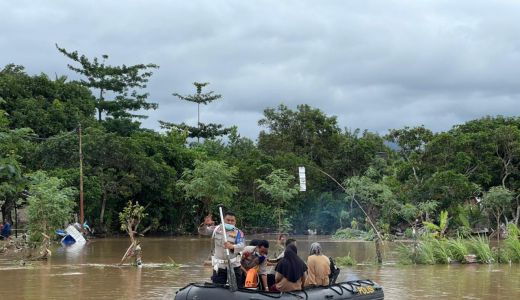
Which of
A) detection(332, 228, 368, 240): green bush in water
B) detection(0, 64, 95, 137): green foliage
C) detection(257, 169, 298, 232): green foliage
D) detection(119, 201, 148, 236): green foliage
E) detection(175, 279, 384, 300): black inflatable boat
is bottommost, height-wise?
detection(175, 279, 384, 300): black inflatable boat

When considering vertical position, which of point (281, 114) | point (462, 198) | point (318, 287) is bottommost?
point (318, 287)

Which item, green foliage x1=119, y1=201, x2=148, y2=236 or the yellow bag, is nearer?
the yellow bag

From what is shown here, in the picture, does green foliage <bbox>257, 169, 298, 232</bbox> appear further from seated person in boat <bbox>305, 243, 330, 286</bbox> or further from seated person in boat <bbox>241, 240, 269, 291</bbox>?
seated person in boat <bbox>241, 240, 269, 291</bbox>

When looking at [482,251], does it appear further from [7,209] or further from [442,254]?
[7,209]

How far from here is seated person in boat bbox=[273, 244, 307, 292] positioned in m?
11.7

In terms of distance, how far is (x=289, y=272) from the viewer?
38.7 feet

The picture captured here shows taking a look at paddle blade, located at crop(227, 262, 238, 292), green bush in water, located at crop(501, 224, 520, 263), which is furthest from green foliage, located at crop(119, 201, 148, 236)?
green bush in water, located at crop(501, 224, 520, 263)

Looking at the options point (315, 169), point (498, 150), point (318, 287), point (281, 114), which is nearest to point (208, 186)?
point (315, 169)

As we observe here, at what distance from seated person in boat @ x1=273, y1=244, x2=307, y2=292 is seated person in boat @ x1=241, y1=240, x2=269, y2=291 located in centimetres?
32

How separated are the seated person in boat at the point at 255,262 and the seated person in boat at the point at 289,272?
318 mm

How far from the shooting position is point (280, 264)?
38.8 feet

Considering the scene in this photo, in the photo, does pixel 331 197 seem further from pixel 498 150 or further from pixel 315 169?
pixel 498 150

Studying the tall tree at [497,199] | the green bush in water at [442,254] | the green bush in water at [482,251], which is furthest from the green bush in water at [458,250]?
the tall tree at [497,199]

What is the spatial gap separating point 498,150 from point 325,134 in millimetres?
14325
